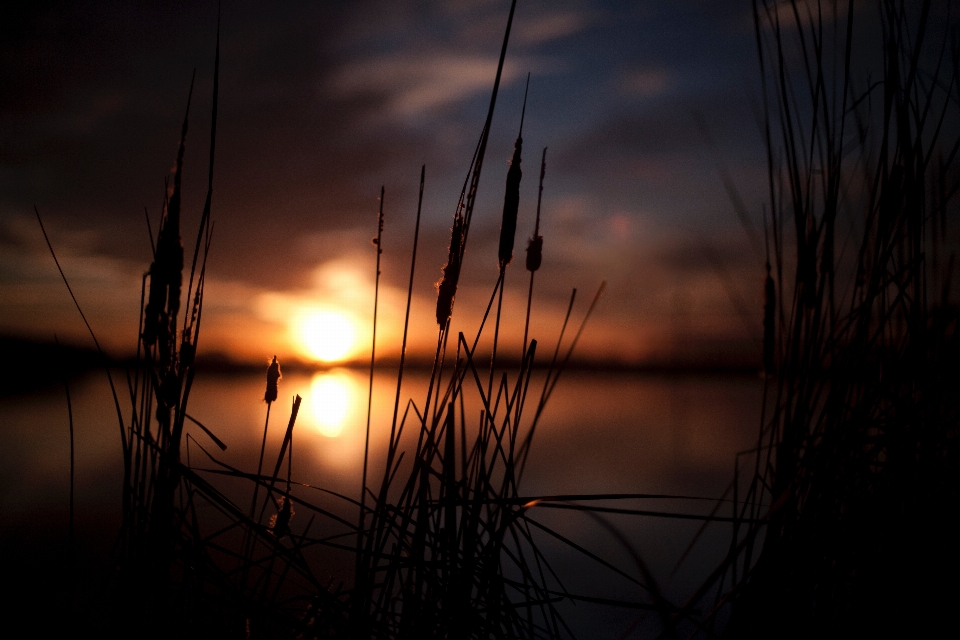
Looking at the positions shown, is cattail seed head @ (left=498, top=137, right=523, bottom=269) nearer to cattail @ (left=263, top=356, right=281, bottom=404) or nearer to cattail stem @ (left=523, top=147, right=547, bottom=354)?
cattail stem @ (left=523, top=147, right=547, bottom=354)

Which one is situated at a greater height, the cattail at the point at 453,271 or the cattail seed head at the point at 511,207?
the cattail seed head at the point at 511,207

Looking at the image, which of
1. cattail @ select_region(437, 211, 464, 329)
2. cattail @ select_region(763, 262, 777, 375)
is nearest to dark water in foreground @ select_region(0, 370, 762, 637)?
cattail @ select_region(763, 262, 777, 375)

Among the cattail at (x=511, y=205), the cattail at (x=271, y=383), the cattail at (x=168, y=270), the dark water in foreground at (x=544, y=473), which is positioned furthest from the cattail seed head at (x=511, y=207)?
the dark water in foreground at (x=544, y=473)

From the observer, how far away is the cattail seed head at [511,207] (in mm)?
940

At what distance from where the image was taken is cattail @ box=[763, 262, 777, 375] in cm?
113

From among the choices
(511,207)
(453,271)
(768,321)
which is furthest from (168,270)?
(768,321)

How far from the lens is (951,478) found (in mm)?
992

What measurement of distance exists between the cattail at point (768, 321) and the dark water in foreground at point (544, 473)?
1.01 m

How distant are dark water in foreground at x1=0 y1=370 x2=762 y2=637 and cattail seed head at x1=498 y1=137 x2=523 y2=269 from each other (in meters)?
1.41

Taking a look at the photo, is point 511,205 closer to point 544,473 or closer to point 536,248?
point 536,248

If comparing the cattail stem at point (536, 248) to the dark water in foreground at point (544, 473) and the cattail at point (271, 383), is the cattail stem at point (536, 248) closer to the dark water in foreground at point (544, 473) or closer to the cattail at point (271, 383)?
the cattail at point (271, 383)

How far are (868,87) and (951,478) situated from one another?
2.61 ft

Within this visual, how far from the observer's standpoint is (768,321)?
1.13 m

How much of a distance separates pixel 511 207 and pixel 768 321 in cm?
60
